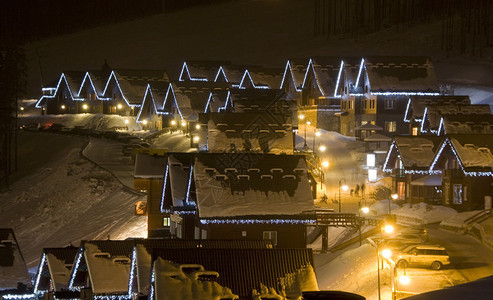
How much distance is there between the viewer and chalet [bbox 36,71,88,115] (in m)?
102

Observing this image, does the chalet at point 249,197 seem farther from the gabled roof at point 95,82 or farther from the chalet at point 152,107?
the gabled roof at point 95,82

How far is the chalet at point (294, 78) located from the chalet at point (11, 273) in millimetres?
49754

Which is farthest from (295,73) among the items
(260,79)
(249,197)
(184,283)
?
(184,283)

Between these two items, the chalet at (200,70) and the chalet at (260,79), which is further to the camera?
the chalet at (200,70)

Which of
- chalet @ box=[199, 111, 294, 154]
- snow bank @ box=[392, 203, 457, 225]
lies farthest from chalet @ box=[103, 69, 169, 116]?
snow bank @ box=[392, 203, 457, 225]

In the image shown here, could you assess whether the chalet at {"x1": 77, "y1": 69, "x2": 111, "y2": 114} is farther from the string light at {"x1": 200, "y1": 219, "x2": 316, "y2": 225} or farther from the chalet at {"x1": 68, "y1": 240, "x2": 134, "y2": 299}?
the chalet at {"x1": 68, "y1": 240, "x2": 134, "y2": 299}

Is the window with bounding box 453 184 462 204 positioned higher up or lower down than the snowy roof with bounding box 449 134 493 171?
lower down

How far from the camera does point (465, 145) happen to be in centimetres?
5303

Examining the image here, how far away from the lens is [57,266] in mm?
37531

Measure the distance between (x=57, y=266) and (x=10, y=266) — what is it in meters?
7.11

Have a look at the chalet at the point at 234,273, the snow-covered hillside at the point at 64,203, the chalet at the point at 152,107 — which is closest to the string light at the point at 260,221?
the chalet at the point at 234,273

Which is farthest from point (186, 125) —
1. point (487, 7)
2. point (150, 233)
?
point (487, 7)

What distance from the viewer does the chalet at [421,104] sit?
7151cm

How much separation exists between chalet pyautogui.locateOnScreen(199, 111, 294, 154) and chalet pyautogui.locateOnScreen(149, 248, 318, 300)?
3179cm
